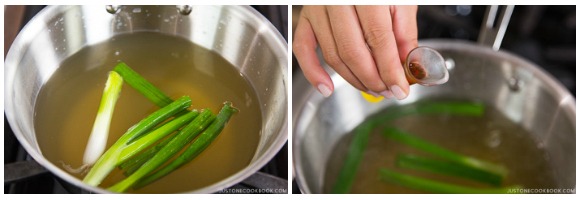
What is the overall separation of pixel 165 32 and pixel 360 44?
0.26 m

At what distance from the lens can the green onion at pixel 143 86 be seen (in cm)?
79

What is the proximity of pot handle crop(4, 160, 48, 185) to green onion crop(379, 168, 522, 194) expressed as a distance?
50 cm

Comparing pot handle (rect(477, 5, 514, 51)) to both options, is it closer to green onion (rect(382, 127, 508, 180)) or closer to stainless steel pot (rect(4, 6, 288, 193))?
green onion (rect(382, 127, 508, 180))

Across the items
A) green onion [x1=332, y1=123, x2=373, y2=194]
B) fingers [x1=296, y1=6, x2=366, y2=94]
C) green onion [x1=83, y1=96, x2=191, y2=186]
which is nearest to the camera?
green onion [x1=83, y1=96, x2=191, y2=186]

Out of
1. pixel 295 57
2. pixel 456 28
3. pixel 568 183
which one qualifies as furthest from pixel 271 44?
pixel 456 28

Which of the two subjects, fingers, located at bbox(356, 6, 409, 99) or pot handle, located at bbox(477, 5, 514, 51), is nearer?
fingers, located at bbox(356, 6, 409, 99)

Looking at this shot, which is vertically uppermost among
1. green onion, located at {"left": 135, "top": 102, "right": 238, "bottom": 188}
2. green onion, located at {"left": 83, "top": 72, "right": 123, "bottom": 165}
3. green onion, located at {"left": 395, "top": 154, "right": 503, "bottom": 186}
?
green onion, located at {"left": 83, "top": 72, "right": 123, "bottom": 165}

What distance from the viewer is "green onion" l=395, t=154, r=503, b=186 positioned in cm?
102

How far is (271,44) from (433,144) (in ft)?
1.22

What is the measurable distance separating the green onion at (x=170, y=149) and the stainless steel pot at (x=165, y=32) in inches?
2.9

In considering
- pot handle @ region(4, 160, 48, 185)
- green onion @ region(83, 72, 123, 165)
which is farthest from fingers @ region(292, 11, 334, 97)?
pot handle @ region(4, 160, 48, 185)

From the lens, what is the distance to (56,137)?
0.75 meters
